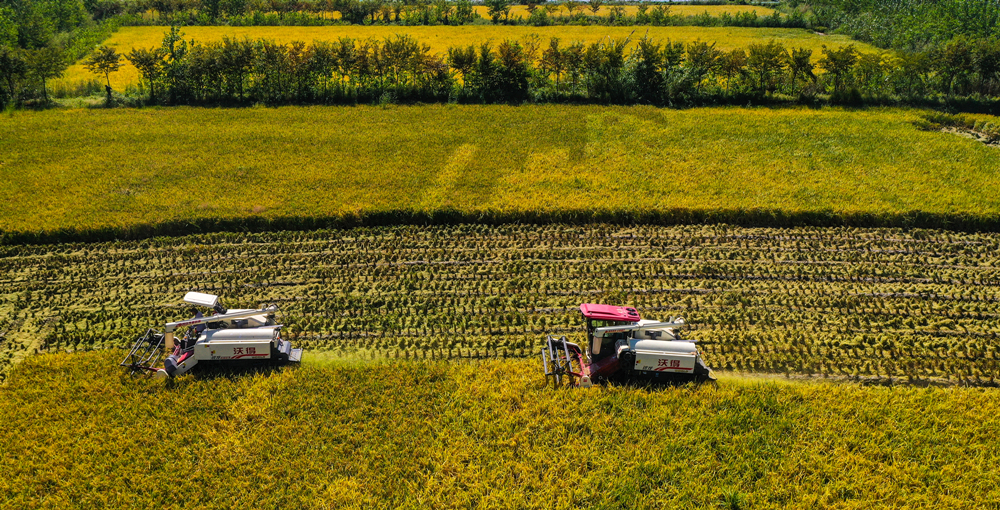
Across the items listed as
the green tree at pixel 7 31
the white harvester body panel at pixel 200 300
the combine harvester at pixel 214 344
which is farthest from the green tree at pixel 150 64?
the white harvester body panel at pixel 200 300

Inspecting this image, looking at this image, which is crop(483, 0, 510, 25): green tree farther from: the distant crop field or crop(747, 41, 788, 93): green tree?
crop(747, 41, 788, 93): green tree

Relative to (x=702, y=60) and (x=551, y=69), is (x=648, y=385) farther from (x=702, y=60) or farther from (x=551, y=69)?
(x=551, y=69)

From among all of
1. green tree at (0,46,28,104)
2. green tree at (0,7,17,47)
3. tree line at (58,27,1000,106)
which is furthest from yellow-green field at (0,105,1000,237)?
green tree at (0,7,17,47)

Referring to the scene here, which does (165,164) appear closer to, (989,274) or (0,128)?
(0,128)

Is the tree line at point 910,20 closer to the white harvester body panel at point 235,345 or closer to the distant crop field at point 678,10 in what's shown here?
the distant crop field at point 678,10

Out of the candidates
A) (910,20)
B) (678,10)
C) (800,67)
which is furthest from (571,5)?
(800,67)
